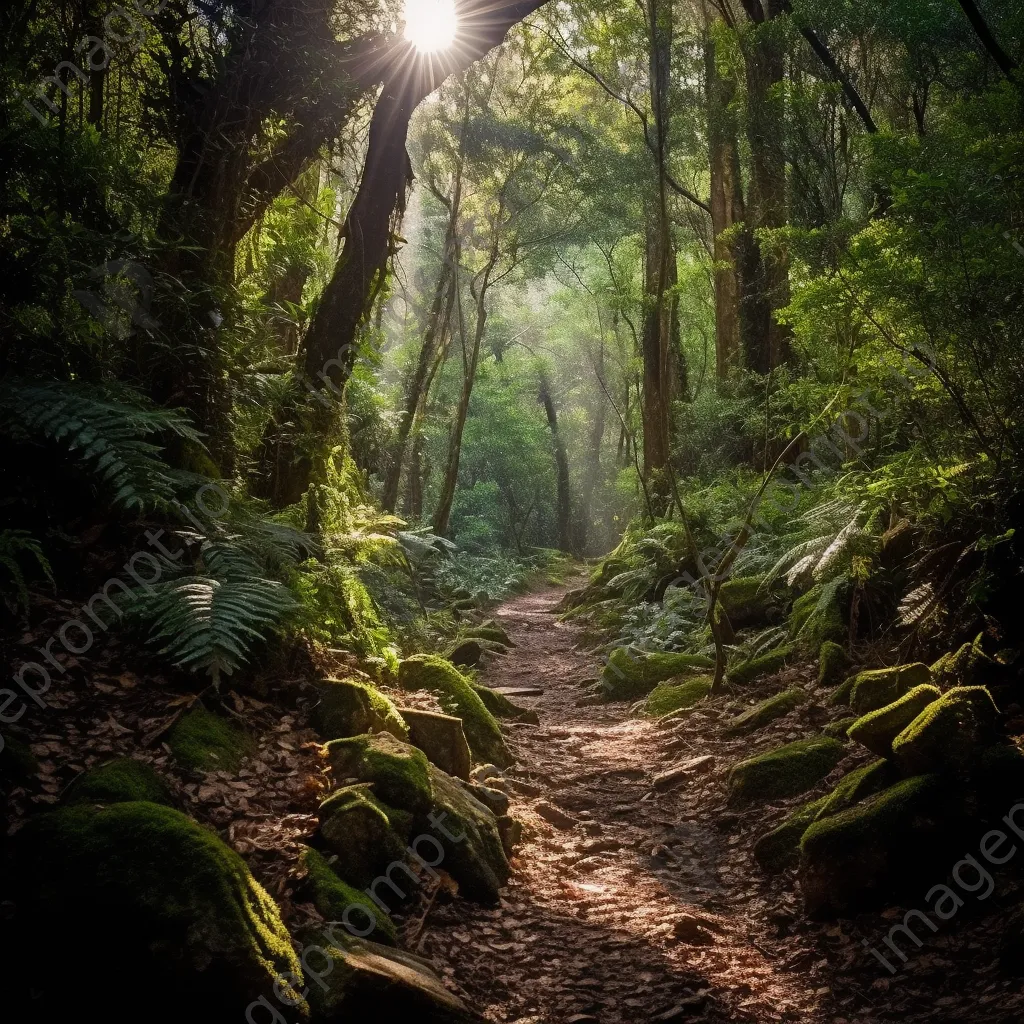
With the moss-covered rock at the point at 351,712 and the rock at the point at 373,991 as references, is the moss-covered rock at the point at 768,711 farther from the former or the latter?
the rock at the point at 373,991

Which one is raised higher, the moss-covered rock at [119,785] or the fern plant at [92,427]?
the fern plant at [92,427]

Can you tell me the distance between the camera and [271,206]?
257 inches

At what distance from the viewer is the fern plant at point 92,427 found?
368 cm

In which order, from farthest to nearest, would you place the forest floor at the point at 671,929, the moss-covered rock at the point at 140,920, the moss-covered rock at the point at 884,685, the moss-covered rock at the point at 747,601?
the moss-covered rock at the point at 747,601 → the moss-covered rock at the point at 884,685 → the forest floor at the point at 671,929 → the moss-covered rock at the point at 140,920

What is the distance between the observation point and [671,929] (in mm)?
4152

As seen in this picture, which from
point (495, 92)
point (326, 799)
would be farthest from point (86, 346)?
point (495, 92)

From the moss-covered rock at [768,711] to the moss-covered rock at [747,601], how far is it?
221 centimetres

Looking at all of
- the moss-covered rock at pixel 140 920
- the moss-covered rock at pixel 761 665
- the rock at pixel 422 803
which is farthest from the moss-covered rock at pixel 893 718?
the moss-covered rock at pixel 140 920

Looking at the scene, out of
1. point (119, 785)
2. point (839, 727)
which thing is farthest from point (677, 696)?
point (119, 785)

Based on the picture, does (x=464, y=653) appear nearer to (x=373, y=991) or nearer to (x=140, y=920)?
(x=373, y=991)

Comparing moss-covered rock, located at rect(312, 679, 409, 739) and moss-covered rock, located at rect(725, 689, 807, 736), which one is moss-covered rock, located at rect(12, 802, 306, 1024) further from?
moss-covered rock, located at rect(725, 689, 807, 736)

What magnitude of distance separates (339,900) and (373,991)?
1.80 feet

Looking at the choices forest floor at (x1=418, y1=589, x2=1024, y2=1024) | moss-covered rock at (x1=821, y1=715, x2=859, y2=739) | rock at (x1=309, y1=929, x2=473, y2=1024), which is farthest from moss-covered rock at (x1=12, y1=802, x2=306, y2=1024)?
moss-covered rock at (x1=821, y1=715, x2=859, y2=739)

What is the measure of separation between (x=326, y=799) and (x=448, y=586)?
14.3 meters
